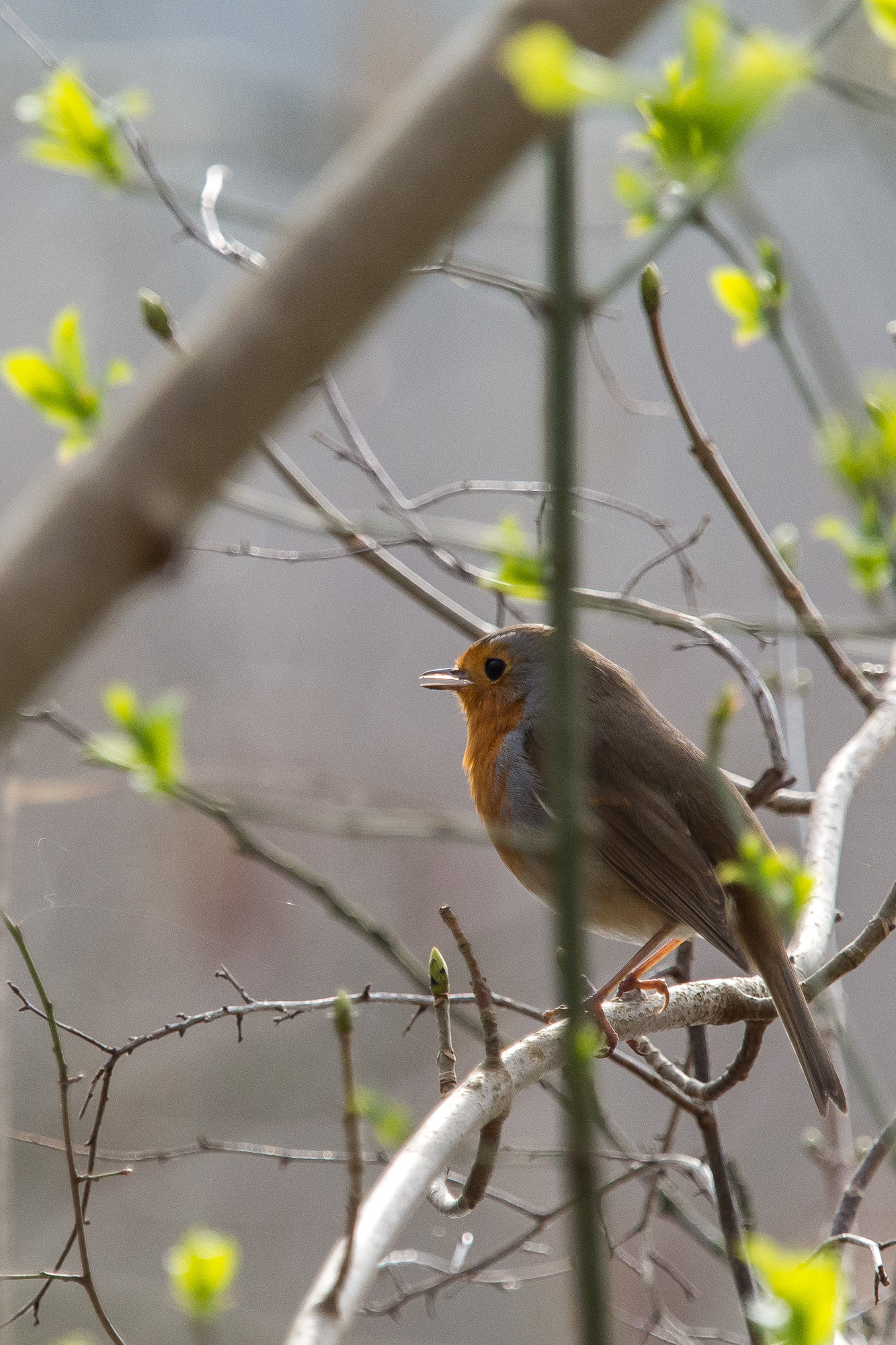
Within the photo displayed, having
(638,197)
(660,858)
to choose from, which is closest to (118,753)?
(660,858)

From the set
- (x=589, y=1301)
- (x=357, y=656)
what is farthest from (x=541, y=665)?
(x=357, y=656)

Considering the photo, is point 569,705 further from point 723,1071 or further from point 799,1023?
point 799,1023

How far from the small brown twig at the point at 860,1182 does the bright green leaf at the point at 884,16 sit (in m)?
1.52

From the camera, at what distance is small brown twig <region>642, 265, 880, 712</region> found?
7.12 ft

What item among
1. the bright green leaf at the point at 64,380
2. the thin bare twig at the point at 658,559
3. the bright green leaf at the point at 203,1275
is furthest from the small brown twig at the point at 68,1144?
the thin bare twig at the point at 658,559

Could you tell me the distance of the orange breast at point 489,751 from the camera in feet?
10.2

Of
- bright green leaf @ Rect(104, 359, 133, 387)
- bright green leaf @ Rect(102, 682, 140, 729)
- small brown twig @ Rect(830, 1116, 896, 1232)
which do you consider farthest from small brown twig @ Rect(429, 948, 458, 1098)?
bright green leaf @ Rect(104, 359, 133, 387)

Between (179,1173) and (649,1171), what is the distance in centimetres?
358

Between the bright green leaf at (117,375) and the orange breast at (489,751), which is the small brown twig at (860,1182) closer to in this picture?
the orange breast at (489,751)

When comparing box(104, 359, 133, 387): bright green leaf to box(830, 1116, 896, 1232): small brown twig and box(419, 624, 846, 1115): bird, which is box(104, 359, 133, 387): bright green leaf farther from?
box(830, 1116, 896, 1232): small brown twig

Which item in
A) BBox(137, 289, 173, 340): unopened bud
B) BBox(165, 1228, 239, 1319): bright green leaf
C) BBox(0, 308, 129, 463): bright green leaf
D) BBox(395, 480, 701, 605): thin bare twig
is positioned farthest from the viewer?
BBox(395, 480, 701, 605): thin bare twig

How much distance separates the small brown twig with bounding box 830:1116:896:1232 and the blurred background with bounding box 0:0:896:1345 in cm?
90

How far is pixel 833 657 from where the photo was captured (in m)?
2.67

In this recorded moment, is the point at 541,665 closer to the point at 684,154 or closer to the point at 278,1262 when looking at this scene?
the point at 684,154
